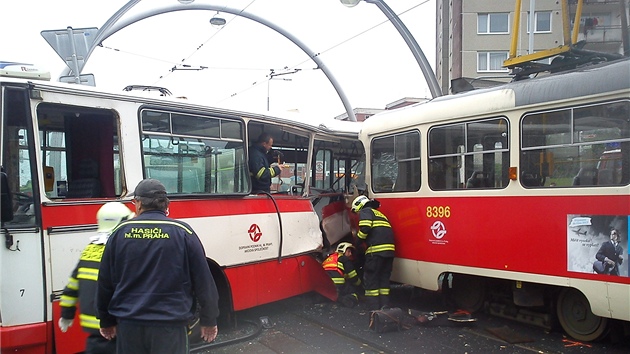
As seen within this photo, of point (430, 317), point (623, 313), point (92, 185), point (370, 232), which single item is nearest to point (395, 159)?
point (370, 232)

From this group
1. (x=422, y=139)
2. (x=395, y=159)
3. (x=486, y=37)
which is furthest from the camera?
(x=486, y=37)

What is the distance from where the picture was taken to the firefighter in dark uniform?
704 centimetres

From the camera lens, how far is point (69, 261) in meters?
4.79

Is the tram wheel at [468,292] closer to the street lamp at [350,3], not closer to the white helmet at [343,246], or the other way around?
the white helmet at [343,246]

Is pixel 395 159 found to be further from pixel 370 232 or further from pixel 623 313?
pixel 623 313

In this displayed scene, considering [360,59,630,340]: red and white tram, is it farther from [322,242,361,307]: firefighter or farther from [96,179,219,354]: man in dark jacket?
[96,179,219,354]: man in dark jacket

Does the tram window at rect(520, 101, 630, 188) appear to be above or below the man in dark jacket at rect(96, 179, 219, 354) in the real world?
above

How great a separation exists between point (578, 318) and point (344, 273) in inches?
119

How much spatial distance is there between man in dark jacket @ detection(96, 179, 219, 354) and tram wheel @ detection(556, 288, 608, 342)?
440 cm

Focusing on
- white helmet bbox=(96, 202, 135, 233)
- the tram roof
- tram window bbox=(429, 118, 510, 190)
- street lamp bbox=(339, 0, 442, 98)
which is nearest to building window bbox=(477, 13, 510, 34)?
street lamp bbox=(339, 0, 442, 98)

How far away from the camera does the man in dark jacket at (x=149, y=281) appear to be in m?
3.19

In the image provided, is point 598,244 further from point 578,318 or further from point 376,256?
point 376,256

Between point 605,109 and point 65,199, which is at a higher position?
point 605,109

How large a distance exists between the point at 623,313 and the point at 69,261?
5.38 m
